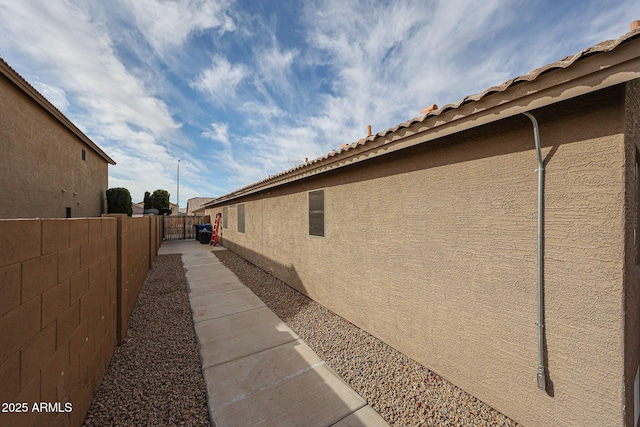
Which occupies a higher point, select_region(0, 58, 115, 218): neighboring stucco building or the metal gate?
select_region(0, 58, 115, 218): neighboring stucco building

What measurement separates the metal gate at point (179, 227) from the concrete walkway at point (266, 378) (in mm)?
17844

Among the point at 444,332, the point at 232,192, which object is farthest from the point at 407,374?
the point at 232,192

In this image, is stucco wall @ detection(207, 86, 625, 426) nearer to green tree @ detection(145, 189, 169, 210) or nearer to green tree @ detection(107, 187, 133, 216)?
green tree @ detection(107, 187, 133, 216)

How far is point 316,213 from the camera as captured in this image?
17.0ft

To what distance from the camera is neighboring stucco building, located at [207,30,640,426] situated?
172 cm

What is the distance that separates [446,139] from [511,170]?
80 centimetres

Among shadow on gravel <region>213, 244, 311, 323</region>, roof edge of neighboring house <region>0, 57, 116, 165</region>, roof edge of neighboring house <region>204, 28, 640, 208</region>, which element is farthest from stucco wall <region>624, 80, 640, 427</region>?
roof edge of neighboring house <region>0, 57, 116, 165</region>

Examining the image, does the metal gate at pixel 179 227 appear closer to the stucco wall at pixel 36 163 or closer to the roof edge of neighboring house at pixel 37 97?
the stucco wall at pixel 36 163

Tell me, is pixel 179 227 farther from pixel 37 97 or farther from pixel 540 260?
pixel 540 260

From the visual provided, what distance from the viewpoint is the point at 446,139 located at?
108 inches

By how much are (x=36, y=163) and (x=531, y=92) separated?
1567cm

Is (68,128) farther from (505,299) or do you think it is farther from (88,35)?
(505,299)

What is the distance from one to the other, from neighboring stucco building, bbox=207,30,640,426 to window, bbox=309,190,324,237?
1.48 metres

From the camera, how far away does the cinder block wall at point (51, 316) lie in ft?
4.11
